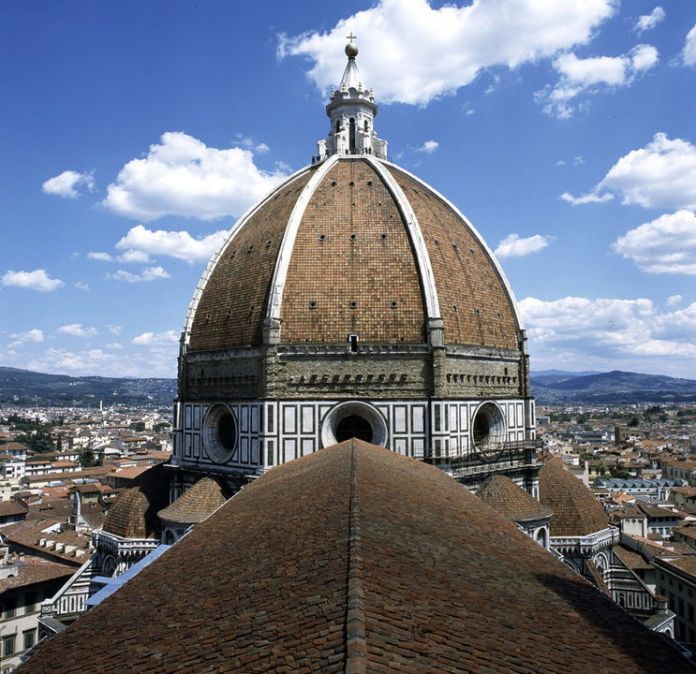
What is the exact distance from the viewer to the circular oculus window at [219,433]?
2047cm

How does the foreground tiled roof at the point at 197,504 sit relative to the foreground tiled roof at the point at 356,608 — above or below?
below

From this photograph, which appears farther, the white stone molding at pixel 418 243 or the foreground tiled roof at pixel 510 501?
the white stone molding at pixel 418 243

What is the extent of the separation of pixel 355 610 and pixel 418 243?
16133 millimetres

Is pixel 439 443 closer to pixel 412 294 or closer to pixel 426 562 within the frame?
pixel 412 294

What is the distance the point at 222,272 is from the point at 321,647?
18872mm

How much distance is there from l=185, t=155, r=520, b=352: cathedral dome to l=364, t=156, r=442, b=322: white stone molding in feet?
0.11

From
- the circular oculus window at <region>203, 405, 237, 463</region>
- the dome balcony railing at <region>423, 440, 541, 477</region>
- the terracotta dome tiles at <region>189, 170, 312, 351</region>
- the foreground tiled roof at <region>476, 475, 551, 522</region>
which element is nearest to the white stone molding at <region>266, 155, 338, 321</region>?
the terracotta dome tiles at <region>189, 170, 312, 351</region>

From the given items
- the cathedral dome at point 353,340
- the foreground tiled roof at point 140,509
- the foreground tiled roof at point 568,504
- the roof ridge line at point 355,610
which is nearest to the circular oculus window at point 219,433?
the cathedral dome at point 353,340

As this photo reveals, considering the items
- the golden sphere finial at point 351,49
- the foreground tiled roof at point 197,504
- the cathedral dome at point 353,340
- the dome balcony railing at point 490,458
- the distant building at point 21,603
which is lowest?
the distant building at point 21,603

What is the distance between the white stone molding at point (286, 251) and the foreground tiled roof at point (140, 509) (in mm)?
6840

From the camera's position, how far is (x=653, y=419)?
6757 inches

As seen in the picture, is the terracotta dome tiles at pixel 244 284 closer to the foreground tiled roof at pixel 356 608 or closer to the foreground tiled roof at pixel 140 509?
the foreground tiled roof at pixel 140 509

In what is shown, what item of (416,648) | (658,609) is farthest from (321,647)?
(658,609)

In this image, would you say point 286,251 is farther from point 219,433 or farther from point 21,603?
point 21,603
